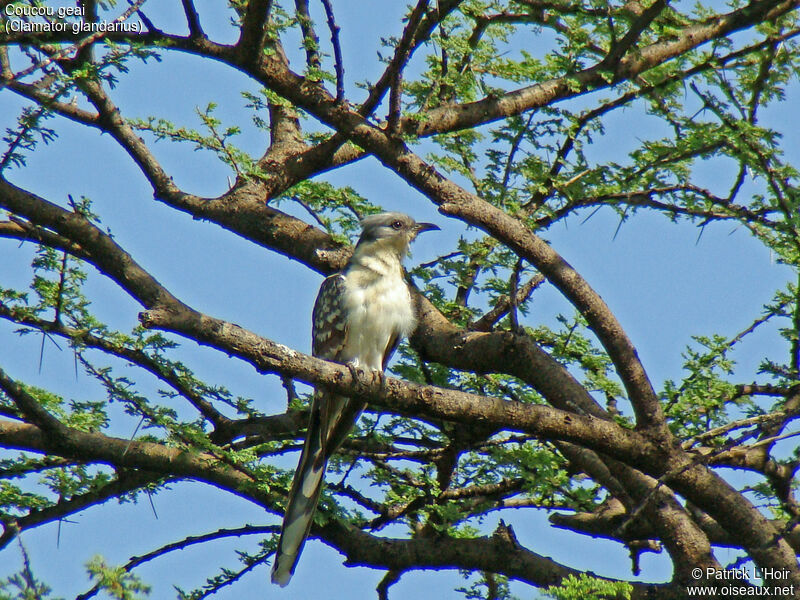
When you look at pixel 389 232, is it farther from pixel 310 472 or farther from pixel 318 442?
pixel 310 472

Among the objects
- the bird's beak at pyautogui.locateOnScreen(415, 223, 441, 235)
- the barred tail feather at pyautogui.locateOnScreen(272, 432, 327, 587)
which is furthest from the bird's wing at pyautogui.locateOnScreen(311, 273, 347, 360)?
the barred tail feather at pyautogui.locateOnScreen(272, 432, 327, 587)

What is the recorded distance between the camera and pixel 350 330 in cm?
562

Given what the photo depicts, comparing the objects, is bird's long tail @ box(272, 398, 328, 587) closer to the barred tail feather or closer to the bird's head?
the barred tail feather

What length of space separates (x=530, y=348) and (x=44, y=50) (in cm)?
292

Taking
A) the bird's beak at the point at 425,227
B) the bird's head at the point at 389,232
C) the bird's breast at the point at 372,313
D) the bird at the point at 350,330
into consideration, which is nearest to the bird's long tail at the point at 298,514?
the bird at the point at 350,330

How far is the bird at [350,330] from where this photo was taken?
4.81 metres

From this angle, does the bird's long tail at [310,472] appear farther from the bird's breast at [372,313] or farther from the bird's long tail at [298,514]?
the bird's breast at [372,313]

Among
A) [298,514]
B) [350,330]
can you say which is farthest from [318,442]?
[350,330]

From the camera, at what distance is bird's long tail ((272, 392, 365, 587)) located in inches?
187

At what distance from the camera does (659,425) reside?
13.8ft

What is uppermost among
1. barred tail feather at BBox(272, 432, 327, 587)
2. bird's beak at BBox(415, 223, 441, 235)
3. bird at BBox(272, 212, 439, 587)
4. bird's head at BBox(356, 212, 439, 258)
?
bird's beak at BBox(415, 223, 441, 235)

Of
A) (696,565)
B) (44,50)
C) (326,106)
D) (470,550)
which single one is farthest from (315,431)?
(44,50)

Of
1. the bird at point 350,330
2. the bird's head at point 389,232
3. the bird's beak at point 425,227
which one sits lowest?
the bird at point 350,330

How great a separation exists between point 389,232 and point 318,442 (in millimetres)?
1658
